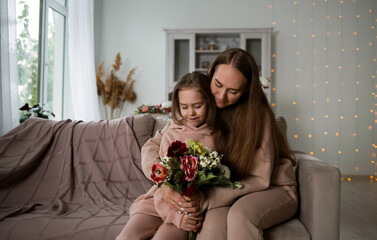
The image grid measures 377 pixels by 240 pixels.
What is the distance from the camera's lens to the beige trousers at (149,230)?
1.21m

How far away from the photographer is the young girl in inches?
47.1

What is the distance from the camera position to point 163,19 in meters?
5.00

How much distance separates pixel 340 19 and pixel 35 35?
4457 millimetres

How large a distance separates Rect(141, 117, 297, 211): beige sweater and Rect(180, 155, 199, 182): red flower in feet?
0.61

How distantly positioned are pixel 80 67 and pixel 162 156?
130 inches

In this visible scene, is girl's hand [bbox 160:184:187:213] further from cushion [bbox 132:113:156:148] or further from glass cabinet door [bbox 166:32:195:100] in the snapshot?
glass cabinet door [bbox 166:32:195:100]

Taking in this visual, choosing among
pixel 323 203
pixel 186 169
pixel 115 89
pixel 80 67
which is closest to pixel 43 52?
pixel 80 67

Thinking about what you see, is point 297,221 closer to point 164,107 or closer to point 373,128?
point 164,107

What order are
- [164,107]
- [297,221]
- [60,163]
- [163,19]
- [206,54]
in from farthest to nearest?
1. [163,19]
2. [206,54]
3. [164,107]
4. [60,163]
5. [297,221]

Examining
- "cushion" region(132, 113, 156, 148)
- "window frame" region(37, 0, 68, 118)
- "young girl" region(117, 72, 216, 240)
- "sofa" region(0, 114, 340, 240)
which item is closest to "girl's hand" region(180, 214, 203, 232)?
"young girl" region(117, 72, 216, 240)

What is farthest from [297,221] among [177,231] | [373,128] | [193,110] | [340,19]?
[340,19]

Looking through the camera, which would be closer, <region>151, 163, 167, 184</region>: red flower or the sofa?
<region>151, 163, 167, 184</region>: red flower

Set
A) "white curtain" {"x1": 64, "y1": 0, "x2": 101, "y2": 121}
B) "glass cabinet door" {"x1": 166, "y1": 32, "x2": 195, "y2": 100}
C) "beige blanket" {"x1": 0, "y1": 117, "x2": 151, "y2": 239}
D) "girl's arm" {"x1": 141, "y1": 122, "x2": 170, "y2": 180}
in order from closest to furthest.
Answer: "girl's arm" {"x1": 141, "y1": 122, "x2": 170, "y2": 180}, "beige blanket" {"x1": 0, "y1": 117, "x2": 151, "y2": 239}, "white curtain" {"x1": 64, "y1": 0, "x2": 101, "y2": 121}, "glass cabinet door" {"x1": 166, "y1": 32, "x2": 195, "y2": 100}

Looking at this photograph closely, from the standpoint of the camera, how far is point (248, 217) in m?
1.17
